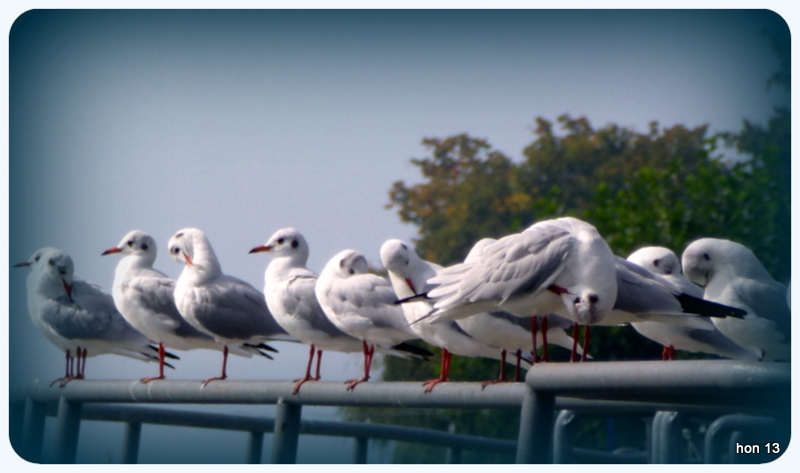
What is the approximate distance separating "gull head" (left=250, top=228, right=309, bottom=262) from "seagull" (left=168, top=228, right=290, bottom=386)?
0.23 meters

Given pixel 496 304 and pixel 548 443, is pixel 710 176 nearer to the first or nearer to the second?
pixel 496 304

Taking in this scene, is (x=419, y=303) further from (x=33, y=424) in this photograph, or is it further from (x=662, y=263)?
(x=33, y=424)

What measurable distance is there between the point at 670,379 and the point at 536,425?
403 millimetres

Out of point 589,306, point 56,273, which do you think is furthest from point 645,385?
point 56,273

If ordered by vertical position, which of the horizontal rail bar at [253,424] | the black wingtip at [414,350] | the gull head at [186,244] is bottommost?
the horizontal rail bar at [253,424]

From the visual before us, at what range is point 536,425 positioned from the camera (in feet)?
8.63

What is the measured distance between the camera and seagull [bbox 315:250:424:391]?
440 cm

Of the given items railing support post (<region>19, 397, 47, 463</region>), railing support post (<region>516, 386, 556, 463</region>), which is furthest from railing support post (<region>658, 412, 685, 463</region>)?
railing support post (<region>19, 397, 47, 463</region>)

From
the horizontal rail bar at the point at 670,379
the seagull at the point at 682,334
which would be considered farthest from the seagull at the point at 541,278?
the seagull at the point at 682,334

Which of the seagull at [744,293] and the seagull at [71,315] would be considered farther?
the seagull at [71,315]

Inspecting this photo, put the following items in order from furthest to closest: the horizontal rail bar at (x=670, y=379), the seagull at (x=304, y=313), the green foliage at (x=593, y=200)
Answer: the green foliage at (x=593, y=200) < the seagull at (x=304, y=313) < the horizontal rail bar at (x=670, y=379)

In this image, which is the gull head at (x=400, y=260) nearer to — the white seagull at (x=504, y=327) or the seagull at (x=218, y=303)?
the white seagull at (x=504, y=327)

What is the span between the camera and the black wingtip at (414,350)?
4.50 meters

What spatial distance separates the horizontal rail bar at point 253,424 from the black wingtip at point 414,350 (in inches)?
13.5
